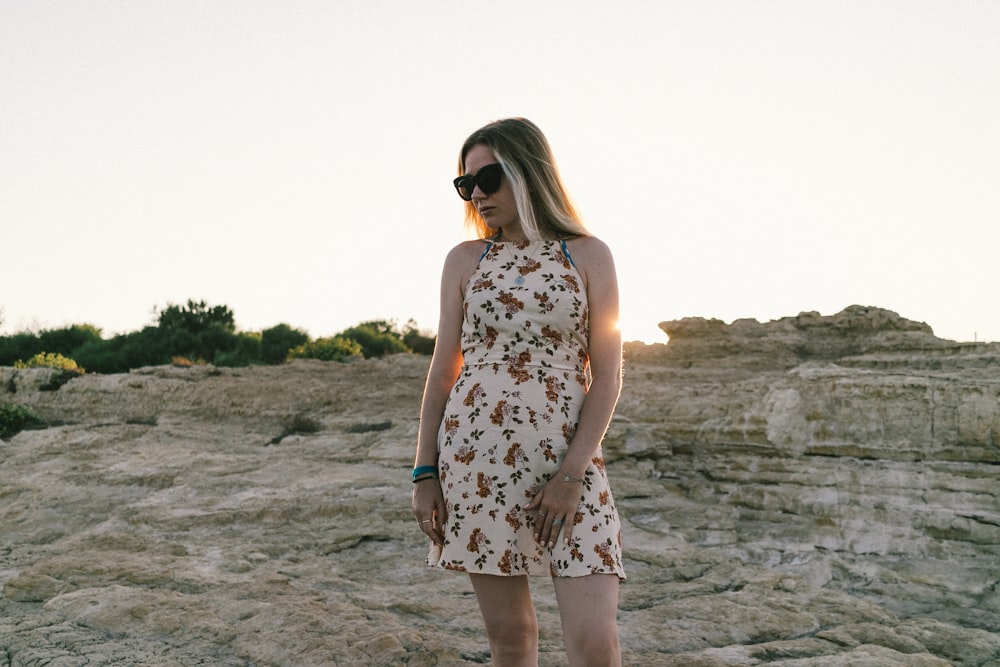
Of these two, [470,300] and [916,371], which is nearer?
[470,300]

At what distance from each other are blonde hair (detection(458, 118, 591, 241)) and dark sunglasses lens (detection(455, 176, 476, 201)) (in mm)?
85

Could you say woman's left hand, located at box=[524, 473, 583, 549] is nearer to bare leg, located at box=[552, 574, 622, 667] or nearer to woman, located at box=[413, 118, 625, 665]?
woman, located at box=[413, 118, 625, 665]

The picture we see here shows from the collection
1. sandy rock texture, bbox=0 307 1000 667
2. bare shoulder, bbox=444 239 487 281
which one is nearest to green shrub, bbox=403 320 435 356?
sandy rock texture, bbox=0 307 1000 667

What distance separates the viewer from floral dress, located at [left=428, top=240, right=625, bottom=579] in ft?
8.39

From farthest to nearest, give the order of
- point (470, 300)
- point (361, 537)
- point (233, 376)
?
point (233, 376), point (361, 537), point (470, 300)

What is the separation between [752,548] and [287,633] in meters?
3.66

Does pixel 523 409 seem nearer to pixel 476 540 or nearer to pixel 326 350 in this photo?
pixel 476 540

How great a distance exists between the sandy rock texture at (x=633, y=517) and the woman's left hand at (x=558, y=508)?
4.44 ft

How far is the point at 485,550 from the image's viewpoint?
2.57m

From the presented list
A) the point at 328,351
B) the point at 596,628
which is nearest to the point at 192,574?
the point at 596,628

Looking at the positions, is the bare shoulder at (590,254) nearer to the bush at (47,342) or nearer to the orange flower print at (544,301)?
the orange flower print at (544,301)

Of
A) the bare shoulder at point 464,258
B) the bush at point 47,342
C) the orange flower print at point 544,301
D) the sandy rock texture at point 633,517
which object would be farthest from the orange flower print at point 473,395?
the bush at point 47,342

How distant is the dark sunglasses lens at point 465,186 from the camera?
2.88 m

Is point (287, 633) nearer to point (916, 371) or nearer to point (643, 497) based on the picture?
point (643, 497)
